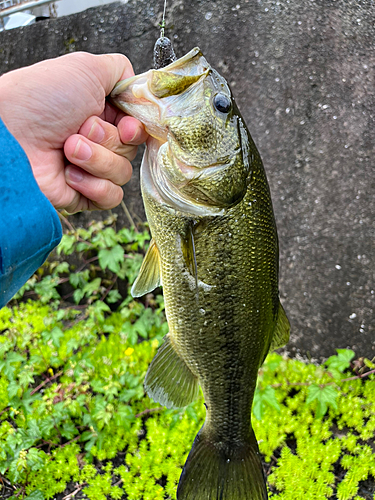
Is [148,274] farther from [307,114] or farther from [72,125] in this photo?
[307,114]

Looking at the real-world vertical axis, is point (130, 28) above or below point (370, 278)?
above

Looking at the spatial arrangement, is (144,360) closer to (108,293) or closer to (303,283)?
(108,293)

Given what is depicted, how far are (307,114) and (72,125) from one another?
200cm

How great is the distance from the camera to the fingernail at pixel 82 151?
1399 millimetres

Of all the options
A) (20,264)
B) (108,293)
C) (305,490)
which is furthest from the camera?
(108,293)

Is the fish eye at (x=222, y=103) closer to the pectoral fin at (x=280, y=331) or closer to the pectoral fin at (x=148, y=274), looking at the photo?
the pectoral fin at (x=148, y=274)

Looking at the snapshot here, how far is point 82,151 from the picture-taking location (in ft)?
4.61

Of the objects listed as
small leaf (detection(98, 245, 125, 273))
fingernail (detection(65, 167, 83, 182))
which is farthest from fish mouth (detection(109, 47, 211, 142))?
small leaf (detection(98, 245, 125, 273))

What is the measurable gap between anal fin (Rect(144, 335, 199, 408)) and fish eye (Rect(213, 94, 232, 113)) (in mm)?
912

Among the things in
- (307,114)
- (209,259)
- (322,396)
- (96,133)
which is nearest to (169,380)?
(209,259)

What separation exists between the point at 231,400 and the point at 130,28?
115 inches

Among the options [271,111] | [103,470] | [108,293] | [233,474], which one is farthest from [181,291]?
[108,293]

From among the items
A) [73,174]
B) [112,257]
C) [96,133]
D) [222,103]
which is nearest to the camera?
[222,103]

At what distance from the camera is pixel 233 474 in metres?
1.66
